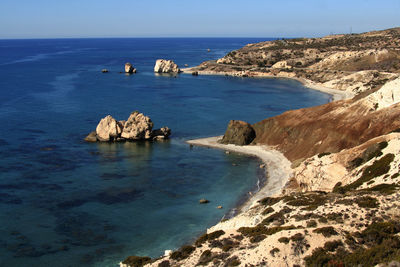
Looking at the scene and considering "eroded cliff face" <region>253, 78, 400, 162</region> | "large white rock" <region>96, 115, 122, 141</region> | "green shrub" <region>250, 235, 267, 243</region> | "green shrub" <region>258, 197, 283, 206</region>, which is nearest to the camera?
"green shrub" <region>250, 235, 267, 243</region>

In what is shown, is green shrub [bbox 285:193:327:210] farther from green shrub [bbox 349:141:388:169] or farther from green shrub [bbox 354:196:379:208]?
green shrub [bbox 349:141:388:169]

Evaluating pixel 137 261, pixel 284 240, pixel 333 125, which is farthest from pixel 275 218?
pixel 333 125

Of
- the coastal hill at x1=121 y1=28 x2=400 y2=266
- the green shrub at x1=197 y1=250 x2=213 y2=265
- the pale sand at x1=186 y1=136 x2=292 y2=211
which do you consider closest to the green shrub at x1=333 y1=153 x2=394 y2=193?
the coastal hill at x1=121 y1=28 x2=400 y2=266

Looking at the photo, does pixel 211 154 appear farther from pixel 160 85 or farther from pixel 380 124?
pixel 160 85

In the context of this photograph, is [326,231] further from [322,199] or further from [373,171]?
[373,171]

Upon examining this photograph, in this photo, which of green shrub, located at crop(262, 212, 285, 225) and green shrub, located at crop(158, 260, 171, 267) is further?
green shrub, located at crop(262, 212, 285, 225)

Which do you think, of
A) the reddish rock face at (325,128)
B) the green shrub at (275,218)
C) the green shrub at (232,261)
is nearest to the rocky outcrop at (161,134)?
the reddish rock face at (325,128)
